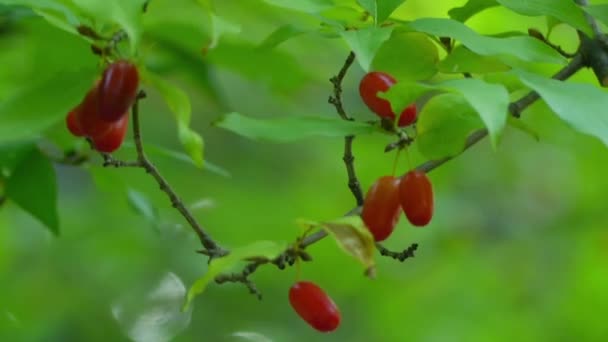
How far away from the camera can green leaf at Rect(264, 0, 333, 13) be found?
3.05 ft

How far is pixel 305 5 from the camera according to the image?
0.95m

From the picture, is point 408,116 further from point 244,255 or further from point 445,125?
point 244,255

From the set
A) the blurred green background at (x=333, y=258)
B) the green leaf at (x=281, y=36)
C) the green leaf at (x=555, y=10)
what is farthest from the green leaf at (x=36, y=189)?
the blurred green background at (x=333, y=258)

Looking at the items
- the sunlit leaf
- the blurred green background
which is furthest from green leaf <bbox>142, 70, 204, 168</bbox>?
the sunlit leaf

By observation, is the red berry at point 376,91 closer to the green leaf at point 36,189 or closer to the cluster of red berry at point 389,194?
the cluster of red berry at point 389,194

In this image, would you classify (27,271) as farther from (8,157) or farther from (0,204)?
(8,157)

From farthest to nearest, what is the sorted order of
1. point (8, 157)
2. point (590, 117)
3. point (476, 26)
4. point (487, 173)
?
1. point (487, 173)
2. point (476, 26)
3. point (8, 157)
4. point (590, 117)

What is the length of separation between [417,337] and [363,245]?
6.46 ft

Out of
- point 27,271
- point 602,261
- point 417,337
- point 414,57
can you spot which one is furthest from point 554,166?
point 414,57

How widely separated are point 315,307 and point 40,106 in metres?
0.35

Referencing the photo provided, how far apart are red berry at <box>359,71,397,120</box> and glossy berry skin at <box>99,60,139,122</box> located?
24 centimetres

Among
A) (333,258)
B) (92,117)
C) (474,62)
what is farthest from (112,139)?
(333,258)

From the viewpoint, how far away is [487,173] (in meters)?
3.62

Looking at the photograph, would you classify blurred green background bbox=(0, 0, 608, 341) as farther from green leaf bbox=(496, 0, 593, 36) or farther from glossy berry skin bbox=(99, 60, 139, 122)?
glossy berry skin bbox=(99, 60, 139, 122)
